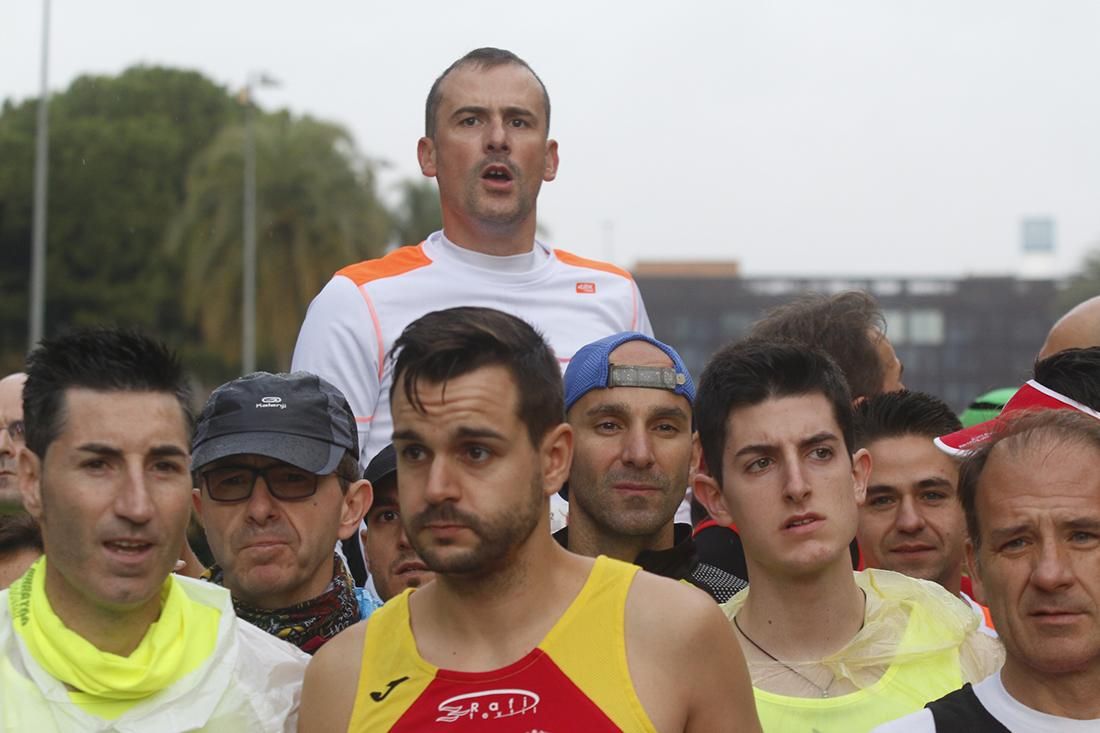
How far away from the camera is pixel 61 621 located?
3.51m

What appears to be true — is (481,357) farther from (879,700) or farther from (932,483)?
(932,483)

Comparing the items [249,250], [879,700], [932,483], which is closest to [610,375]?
[932,483]

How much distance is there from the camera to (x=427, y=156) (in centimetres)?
557

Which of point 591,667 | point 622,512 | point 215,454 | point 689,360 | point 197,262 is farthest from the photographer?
point 197,262

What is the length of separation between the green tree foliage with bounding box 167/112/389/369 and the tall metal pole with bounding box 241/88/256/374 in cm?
34

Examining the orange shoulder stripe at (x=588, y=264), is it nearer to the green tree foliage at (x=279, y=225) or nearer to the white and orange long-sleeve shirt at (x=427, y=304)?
the white and orange long-sleeve shirt at (x=427, y=304)

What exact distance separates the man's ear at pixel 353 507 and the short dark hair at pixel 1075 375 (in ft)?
6.21

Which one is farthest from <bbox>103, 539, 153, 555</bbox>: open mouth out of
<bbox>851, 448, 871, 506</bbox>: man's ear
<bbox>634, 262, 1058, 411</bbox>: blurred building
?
<bbox>634, 262, 1058, 411</bbox>: blurred building

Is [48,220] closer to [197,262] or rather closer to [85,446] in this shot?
[197,262]

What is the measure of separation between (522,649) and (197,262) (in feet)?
123

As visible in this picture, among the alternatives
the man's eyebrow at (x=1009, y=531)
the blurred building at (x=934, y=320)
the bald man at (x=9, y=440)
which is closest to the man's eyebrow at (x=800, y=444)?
the man's eyebrow at (x=1009, y=531)

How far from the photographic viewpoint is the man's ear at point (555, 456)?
11.4ft

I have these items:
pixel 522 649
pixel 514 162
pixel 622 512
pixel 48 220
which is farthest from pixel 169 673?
pixel 48 220

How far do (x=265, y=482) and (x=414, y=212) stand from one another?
3877cm
